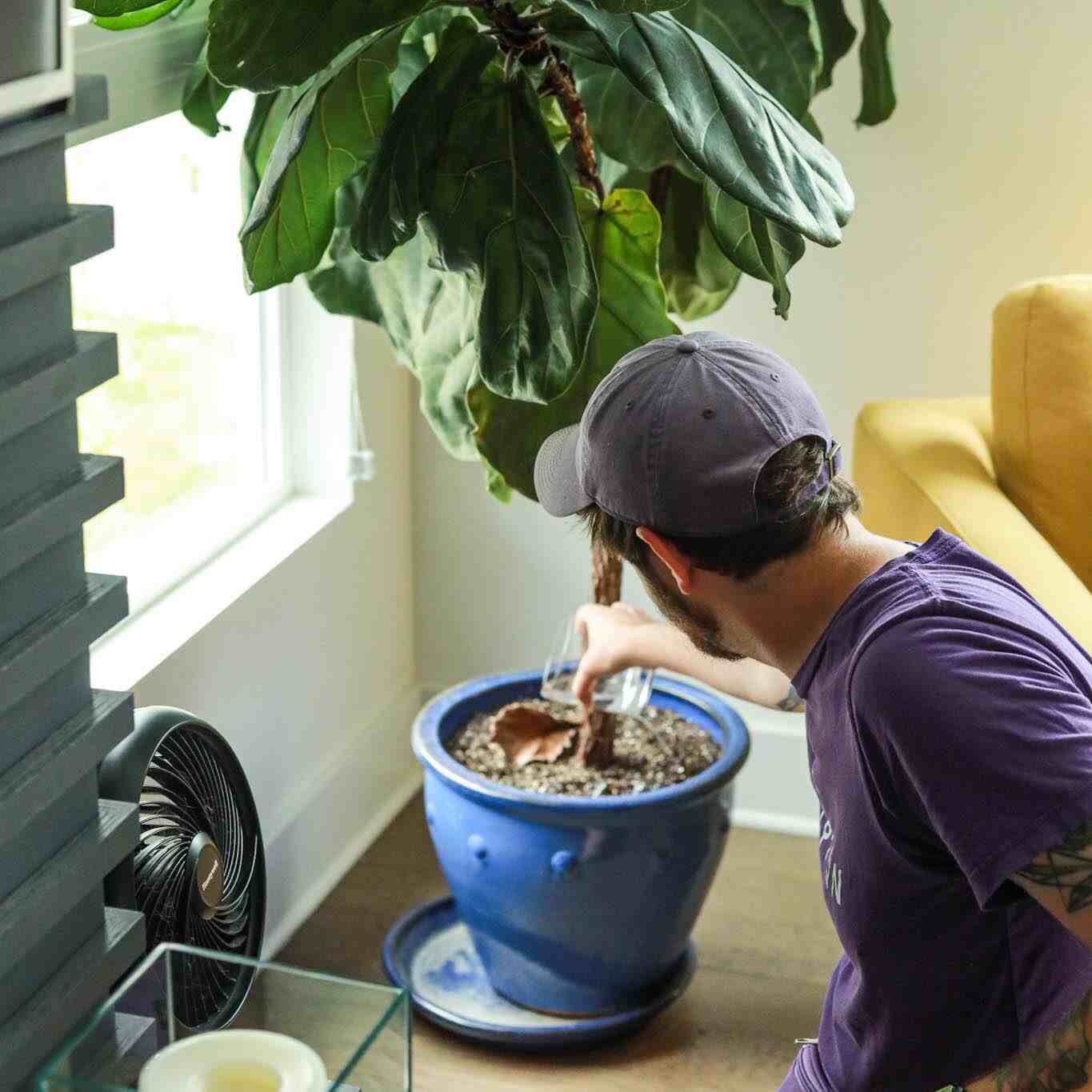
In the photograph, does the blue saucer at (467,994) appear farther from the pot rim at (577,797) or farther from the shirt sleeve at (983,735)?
the shirt sleeve at (983,735)

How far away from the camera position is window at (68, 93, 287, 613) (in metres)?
1.90

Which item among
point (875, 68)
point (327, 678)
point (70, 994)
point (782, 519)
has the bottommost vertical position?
point (327, 678)

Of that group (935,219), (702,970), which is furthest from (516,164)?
(702,970)

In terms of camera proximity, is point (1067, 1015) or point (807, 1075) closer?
point (1067, 1015)

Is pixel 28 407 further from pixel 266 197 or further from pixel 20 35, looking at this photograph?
pixel 266 197

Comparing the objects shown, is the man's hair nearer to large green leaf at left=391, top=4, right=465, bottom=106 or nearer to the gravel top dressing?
large green leaf at left=391, top=4, right=465, bottom=106

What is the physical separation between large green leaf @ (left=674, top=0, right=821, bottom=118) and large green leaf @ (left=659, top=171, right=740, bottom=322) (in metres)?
0.25

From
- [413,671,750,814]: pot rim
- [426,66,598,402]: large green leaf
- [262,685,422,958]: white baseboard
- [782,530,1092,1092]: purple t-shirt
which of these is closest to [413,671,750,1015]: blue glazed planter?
[413,671,750,814]: pot rim

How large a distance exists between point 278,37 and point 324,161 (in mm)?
190

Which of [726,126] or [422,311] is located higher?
[726,126]

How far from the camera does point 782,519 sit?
3.83 feet

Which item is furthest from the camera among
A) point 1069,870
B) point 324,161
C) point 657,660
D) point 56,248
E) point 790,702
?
point 657,660

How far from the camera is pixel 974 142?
233cm

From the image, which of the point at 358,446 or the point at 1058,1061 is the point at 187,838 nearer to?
the point at 1058,1061
